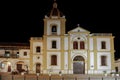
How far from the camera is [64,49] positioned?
56.6 m

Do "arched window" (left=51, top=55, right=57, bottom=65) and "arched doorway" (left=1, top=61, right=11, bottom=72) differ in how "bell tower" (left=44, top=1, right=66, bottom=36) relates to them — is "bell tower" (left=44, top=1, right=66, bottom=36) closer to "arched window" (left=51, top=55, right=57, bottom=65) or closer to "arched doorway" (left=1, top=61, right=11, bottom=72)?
"arched window" (left=51, top=55, right=57, bottom=65)

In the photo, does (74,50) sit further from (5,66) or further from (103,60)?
(5,66)

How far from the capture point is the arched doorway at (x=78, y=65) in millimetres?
56456

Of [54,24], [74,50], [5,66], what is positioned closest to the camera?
[74,50]

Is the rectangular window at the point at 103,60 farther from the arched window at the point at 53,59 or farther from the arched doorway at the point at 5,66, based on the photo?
the arched doorway at the point at 5,66

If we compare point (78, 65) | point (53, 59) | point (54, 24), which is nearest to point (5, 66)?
point (53, 59)

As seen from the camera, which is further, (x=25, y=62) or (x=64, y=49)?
(x=25, y=62)

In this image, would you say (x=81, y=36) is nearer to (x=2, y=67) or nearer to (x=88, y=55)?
(x=88, y=55)

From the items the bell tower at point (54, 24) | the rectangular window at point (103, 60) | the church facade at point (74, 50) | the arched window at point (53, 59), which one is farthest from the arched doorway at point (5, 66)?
the rectangular window at point (103, 60)

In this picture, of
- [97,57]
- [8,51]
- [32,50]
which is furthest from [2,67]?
[97,57]

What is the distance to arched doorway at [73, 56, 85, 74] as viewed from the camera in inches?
2223

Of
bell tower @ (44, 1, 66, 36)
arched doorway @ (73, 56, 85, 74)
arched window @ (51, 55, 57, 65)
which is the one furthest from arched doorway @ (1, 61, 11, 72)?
arched doorway @ (73, 56, 85, 74)

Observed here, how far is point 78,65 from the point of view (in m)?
56.6

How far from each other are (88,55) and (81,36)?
3412mm
